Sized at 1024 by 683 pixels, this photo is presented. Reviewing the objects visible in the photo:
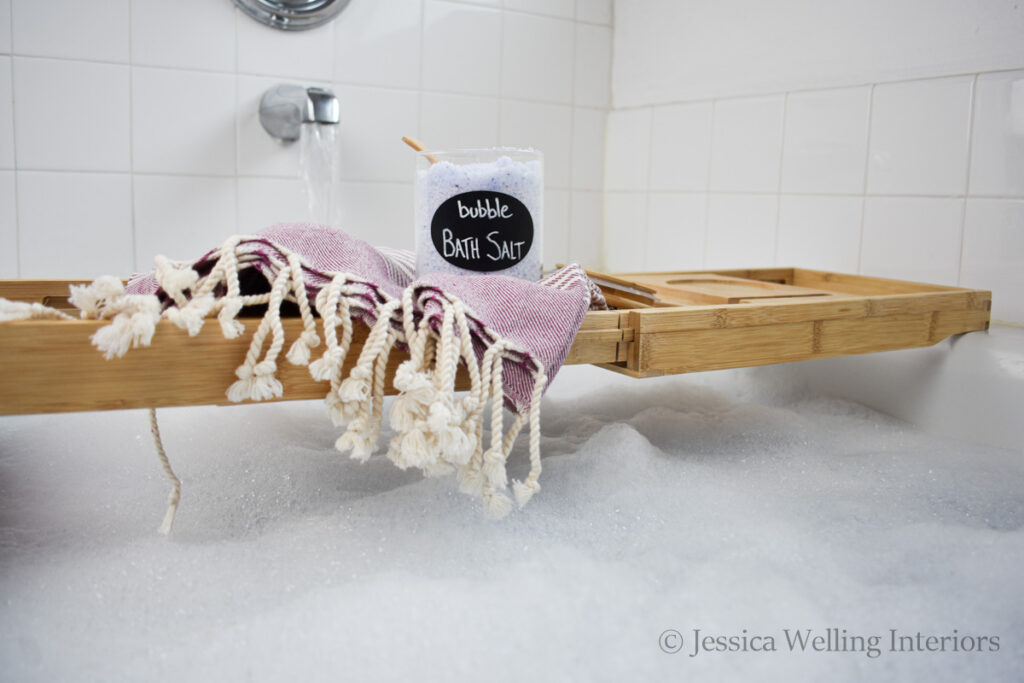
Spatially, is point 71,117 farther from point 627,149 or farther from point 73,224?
point 627,149

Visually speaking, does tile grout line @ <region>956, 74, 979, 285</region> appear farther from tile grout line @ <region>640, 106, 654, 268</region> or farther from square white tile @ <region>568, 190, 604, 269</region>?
square white tile @ <region>568, 190, 604, 269</region>

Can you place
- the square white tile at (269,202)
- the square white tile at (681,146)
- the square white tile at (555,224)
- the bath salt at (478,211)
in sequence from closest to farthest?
the bath salt at (478,211)
the square white tile at (269,202)
the square white tile at (681,146)
the square white tile at (555,224)

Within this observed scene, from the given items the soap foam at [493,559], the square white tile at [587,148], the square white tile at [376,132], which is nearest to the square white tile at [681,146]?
the square white tile at [587,148]

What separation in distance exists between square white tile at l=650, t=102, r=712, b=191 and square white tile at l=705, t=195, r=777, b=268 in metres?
0.08

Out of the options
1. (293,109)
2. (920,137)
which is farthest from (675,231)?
(293,109)

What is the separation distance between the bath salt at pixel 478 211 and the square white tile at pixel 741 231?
2.85ft

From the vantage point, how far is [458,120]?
1.83 meters

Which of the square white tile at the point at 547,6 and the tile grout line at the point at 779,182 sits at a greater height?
the square white tile at the point at 547,6

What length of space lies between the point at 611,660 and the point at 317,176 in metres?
1.22

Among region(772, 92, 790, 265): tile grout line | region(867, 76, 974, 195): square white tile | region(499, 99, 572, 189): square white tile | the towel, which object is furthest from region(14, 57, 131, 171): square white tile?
region(867, 76, 974, 195): square white tile

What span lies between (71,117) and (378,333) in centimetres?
111

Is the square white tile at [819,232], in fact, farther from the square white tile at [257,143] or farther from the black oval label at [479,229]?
the square white tile at [257,143]

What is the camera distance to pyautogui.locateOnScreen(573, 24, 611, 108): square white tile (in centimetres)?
195

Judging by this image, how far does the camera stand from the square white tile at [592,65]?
1.95 m
